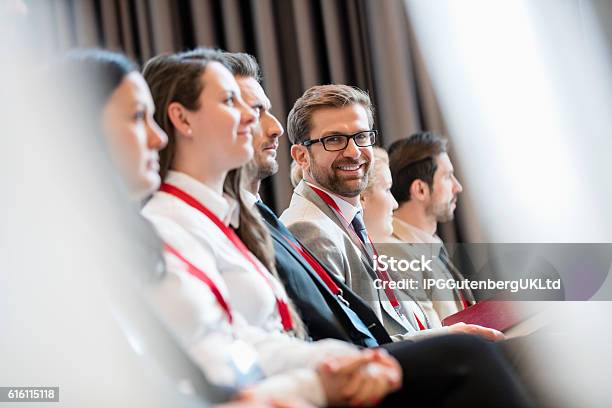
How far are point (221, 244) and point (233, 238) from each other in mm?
74

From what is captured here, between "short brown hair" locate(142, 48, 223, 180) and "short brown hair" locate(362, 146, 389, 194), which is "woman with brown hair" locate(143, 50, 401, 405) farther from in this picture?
"short brown hair" locate(362, 146, 389, 194)

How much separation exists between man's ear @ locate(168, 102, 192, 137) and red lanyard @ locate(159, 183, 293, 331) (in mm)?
92

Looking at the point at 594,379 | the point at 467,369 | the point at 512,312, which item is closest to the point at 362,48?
the point at 512,312

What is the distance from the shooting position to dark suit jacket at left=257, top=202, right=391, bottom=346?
171 cm

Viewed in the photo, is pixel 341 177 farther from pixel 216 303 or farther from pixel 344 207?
pixel 216 303

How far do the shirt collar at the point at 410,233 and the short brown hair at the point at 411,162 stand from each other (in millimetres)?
81

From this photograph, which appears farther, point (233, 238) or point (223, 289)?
point (233, 238)

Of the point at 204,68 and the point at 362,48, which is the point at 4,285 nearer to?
the point at 204,68

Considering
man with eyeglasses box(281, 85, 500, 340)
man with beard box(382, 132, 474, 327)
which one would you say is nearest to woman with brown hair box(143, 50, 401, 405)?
man with eyeglasses box(281, 85, 500, 340)

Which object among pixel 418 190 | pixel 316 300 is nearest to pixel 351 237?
pixel 316 300

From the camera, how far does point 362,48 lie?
377 cm

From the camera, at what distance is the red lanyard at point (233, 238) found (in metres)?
1.45

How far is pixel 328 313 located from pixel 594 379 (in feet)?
1.96

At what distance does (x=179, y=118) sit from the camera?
4.85 ft
